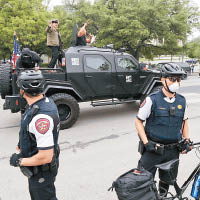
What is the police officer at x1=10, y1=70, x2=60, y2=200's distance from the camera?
5.56ft

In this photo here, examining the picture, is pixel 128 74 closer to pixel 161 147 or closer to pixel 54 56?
pixel 54 56

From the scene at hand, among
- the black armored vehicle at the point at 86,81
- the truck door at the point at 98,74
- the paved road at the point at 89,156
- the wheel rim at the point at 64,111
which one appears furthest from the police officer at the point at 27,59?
the paved road at the point at 89,156

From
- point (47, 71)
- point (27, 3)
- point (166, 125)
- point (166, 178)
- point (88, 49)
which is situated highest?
point (27, 3)

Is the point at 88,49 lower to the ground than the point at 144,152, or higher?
higher

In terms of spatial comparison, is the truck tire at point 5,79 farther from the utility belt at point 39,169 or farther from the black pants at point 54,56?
the utility belt at point 39,169

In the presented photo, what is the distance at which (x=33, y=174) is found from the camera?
1.81 metres

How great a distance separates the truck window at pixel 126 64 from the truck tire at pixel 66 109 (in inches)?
74.2

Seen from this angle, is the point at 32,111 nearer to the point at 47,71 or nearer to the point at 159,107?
the point at 159,107

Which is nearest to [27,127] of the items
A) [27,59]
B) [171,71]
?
[171,71]

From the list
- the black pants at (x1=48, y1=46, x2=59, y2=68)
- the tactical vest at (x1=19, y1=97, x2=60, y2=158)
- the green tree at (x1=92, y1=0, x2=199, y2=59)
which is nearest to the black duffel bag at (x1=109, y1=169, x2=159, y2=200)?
the tactical vest at (x1=19, y1=97, x2=60, y2=158)

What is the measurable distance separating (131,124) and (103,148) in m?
1.74

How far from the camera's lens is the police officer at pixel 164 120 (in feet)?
7.27

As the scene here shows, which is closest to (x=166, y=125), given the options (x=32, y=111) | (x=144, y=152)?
(x=144, y=152)

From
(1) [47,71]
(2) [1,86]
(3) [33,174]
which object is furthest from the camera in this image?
(1) [47,71]
